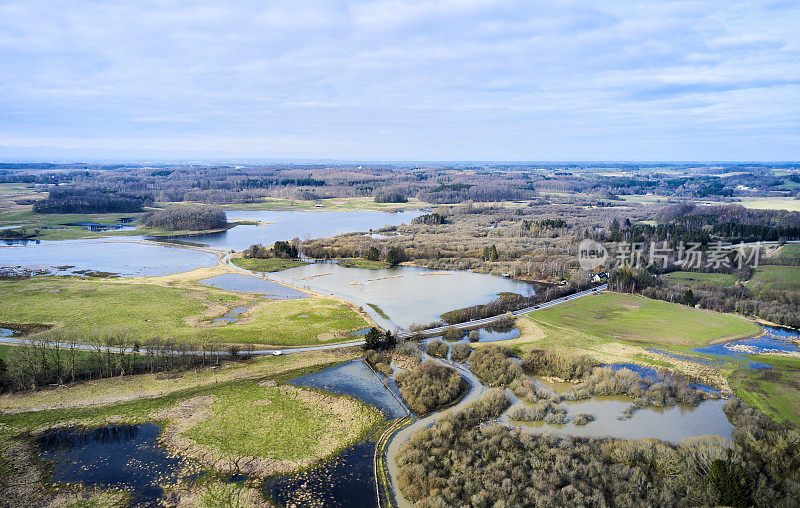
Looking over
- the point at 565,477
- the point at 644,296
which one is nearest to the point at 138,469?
the point at 565,477

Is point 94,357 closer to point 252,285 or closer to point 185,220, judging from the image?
point 252,285

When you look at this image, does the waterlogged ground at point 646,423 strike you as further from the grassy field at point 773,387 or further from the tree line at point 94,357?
the tree line at point 94,357

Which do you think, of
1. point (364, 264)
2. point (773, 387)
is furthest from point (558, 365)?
point (364, 264)

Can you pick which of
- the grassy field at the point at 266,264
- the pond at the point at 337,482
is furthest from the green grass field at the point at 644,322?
the grassy field at the point at 266,264

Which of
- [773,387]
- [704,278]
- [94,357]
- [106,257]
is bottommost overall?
[773,387]

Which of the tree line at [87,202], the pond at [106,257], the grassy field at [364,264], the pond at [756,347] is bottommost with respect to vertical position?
the pond at [756,347]

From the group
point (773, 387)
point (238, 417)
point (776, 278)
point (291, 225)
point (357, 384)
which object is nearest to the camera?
point (238, 417)
